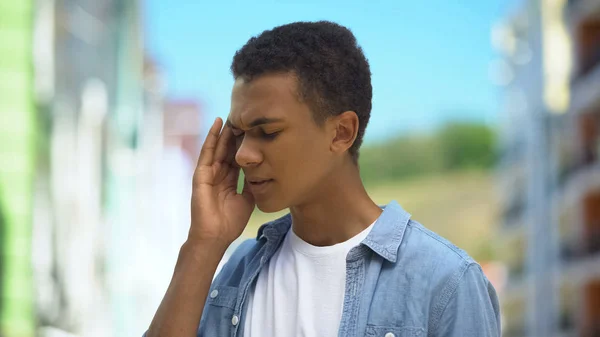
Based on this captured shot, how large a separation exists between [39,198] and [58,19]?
8.32ft

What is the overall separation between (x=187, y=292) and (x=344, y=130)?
0.46m

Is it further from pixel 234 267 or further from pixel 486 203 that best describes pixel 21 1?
pixel 486 203

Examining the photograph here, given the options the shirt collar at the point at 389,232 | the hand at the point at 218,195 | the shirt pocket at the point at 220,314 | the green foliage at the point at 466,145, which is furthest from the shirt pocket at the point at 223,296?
the green foliage at the point at 466,145

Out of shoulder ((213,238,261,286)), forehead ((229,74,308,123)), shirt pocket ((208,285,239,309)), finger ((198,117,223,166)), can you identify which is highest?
forehead ((229,74,308,123))

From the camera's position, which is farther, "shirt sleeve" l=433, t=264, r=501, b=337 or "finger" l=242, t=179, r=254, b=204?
"finger" l=242, t=179, r=254, b=204

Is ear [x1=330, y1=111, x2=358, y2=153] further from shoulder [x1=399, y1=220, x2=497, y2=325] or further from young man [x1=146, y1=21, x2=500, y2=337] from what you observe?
shoulder [x1=399, y1=220, x2=497, y2=325]

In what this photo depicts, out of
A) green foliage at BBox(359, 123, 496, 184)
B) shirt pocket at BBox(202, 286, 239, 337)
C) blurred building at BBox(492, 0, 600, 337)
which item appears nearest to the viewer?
shirt pocket at BBox(202, 286, 239, 337)

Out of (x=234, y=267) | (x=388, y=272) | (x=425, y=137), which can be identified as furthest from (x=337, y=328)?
(x=425, y=137)

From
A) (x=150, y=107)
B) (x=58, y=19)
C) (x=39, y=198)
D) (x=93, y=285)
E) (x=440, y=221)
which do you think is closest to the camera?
(x=39, y=198)

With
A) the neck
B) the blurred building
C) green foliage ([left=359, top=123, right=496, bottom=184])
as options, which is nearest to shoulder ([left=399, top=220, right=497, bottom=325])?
the neck

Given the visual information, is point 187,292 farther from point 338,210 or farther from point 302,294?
point 338,210

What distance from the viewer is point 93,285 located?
13.5 m

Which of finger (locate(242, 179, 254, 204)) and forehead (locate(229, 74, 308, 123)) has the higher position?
forehead (locate(229, 74, 308, 123))

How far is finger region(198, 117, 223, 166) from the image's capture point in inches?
78.6
